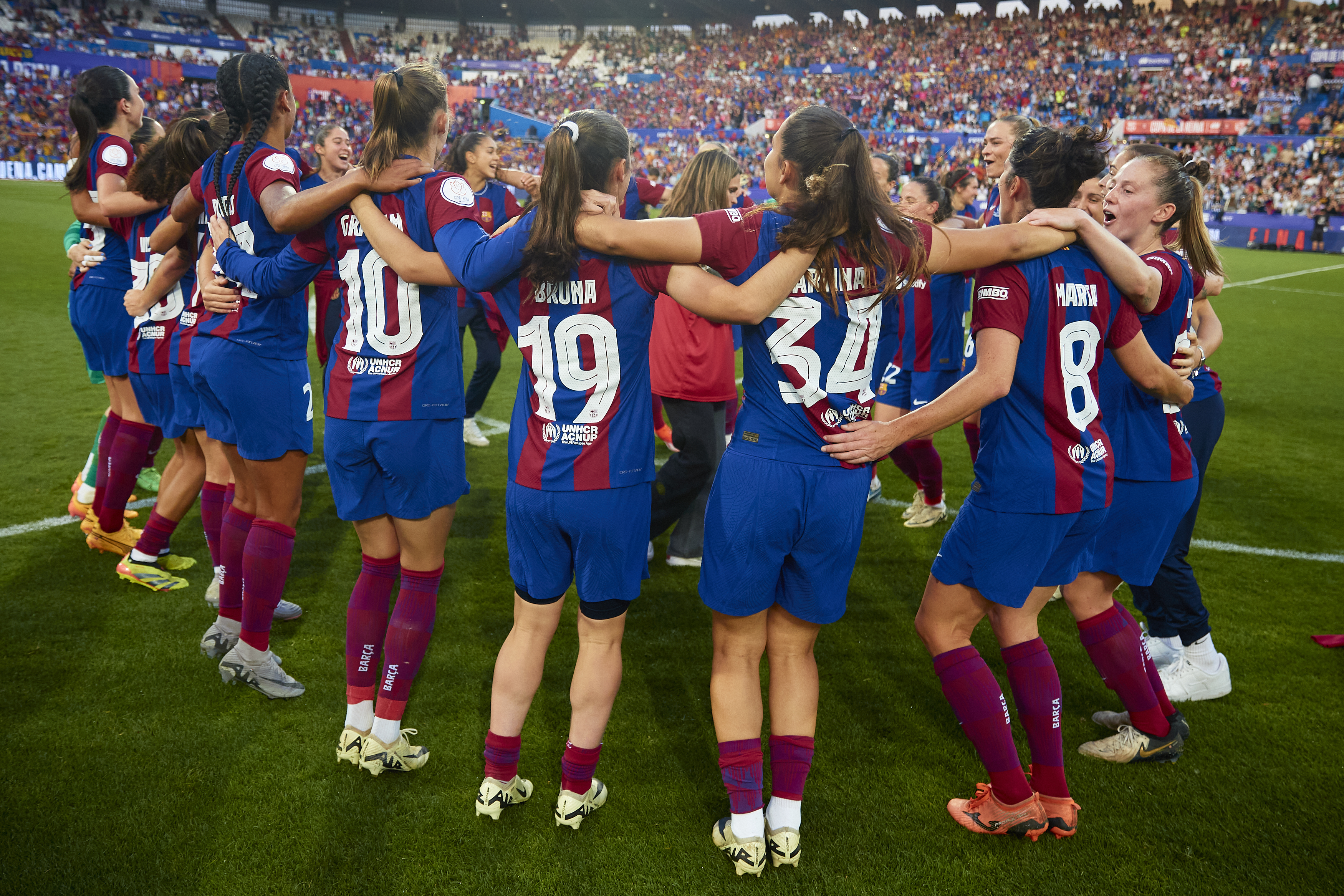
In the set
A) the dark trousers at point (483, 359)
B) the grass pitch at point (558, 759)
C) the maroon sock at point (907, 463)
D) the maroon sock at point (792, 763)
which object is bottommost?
the grass pitch at point (558, 759)

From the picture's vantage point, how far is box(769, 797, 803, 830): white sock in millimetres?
2682

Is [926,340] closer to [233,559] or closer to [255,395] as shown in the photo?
[255,395]

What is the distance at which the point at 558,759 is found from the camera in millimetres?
3213

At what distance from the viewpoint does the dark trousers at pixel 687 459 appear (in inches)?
183

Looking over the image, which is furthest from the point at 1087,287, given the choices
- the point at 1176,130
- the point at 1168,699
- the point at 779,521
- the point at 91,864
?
the point at 1176,130

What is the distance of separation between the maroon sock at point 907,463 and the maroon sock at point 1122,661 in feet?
8.41

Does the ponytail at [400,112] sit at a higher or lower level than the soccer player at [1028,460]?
higher

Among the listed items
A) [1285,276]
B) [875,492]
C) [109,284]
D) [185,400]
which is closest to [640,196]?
[875,492]

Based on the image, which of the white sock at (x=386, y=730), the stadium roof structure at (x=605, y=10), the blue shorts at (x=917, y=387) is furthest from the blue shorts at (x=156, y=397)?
the stadium roof structure at (x=605, y=10)

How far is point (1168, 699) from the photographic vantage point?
11.3 ft

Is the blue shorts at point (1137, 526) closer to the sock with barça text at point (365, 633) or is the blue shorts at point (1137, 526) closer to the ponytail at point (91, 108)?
the sock with barça text at point (365, 633)

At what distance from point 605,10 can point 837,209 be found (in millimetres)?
59344

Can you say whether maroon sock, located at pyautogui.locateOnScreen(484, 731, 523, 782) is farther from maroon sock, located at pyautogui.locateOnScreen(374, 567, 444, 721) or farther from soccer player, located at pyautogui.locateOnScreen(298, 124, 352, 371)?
soccer player, located at pyautogui.locateOnScreen(298, 124, 352, 371)

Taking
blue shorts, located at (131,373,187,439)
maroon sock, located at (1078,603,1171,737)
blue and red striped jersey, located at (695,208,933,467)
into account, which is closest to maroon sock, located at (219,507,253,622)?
blue shorts, located at (131,373,187,439)
